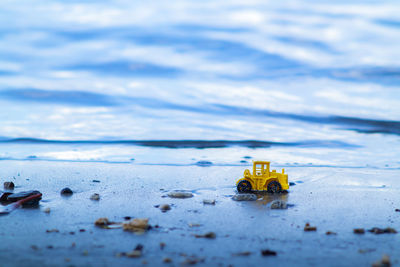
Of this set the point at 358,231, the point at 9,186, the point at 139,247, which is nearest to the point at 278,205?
the point at 358,231

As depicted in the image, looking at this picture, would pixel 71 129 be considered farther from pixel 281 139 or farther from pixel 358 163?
pixel 358 163

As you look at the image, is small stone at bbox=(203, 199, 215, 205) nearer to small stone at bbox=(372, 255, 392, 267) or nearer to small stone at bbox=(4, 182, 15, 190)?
small stone at bbox=(372, 255, 392, 267)

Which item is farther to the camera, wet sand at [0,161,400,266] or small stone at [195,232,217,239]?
small stone at [195,232,217,239]

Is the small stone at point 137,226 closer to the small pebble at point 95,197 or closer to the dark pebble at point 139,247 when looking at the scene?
the dark pebble at point 139,247

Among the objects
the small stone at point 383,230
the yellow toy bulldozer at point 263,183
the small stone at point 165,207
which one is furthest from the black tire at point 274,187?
the small stone at point 383,230

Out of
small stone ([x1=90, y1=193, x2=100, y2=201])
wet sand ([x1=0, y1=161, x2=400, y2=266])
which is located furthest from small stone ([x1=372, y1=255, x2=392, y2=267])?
small stone ([x1=90, y1=193, x2=100, y2=201])

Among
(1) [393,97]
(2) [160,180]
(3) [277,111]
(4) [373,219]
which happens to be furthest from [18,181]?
(1) [393,97]
